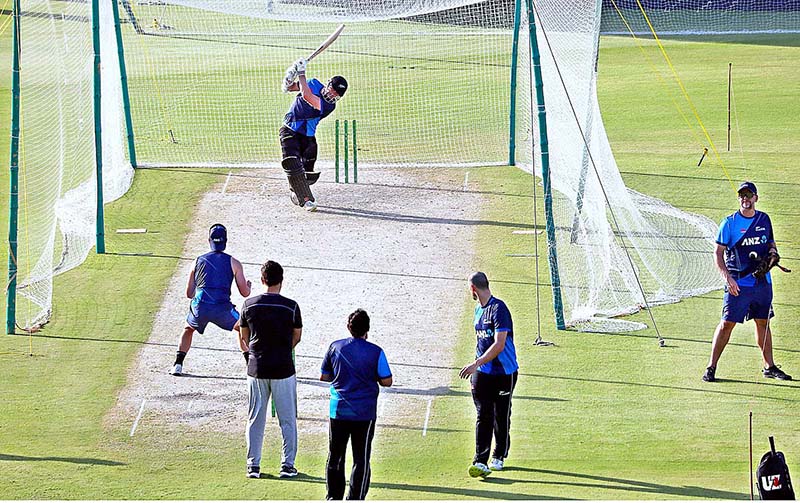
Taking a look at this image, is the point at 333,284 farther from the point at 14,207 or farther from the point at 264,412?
the point at 264,412

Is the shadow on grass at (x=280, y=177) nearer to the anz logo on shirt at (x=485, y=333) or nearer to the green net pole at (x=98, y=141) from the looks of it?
the green net pole at (x=98, y=141)

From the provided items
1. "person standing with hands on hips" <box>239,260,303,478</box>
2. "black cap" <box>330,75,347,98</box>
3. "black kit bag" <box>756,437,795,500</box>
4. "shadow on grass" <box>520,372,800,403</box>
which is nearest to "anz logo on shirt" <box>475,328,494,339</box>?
"person standing with hands on hips" <box>239,260,303,478</box>

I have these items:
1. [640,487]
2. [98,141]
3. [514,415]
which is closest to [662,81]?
[98,141]

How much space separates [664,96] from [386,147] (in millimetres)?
7030

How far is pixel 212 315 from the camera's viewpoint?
39.9ft

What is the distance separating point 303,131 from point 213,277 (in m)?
6.38

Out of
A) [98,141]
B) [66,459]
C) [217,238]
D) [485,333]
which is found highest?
[98,141]

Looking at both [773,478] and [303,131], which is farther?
[303,131]

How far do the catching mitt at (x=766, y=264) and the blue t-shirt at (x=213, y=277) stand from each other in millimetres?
5124

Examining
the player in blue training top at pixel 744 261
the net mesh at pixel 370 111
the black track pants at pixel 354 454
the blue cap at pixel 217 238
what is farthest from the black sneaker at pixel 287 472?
the net mesh at pixel 370 111

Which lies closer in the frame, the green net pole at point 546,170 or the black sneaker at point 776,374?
the black sneaker at point 776,374

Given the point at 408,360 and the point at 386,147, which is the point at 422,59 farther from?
the point at 408,360

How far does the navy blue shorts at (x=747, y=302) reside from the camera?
39.5ft

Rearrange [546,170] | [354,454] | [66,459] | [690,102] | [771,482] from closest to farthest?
1. [771,482]
2. [354,454]
3. [66,459]
4. [546,170]
5. [690,102]
